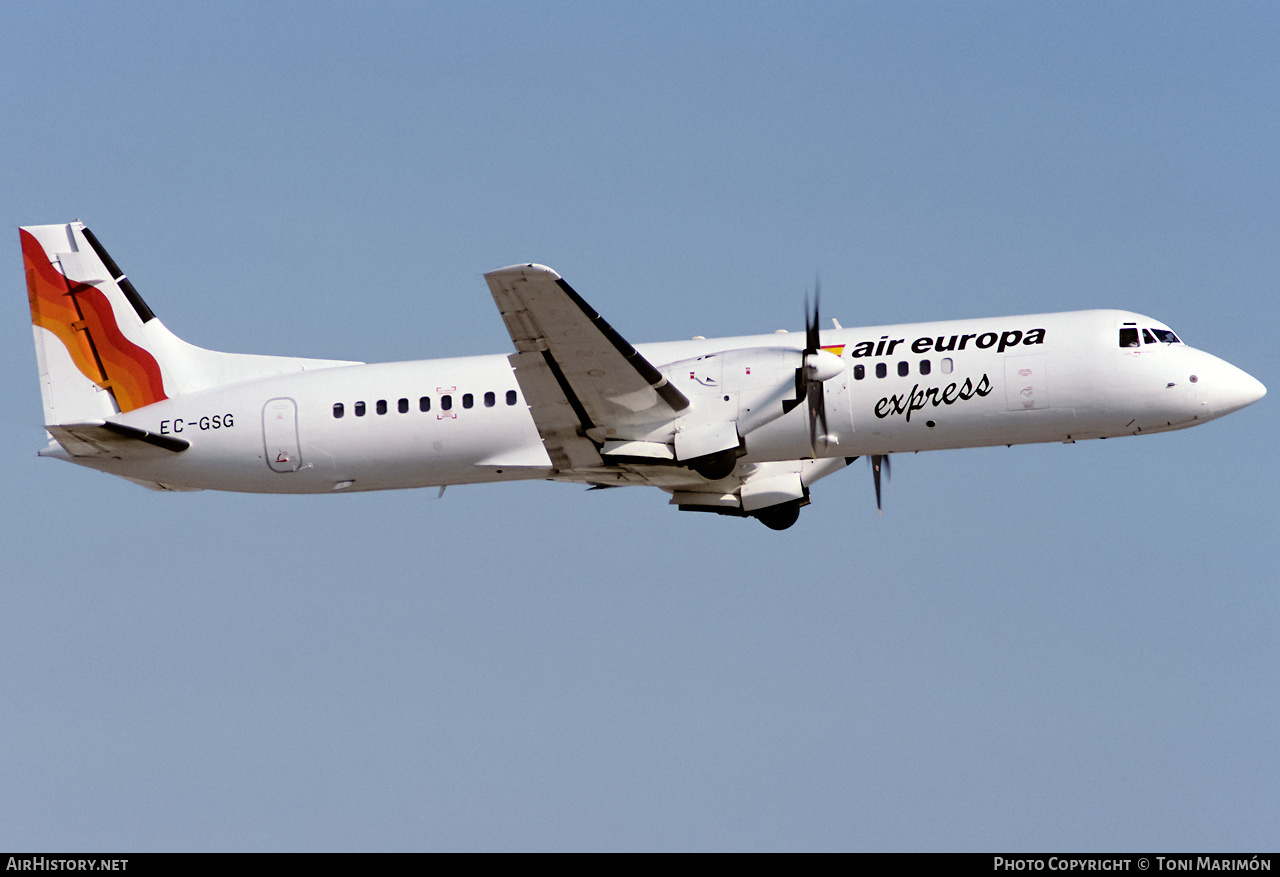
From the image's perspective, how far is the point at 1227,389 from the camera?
23.3 meters

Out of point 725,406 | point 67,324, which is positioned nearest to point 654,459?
point 725,406

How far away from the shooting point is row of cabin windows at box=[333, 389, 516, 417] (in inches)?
976

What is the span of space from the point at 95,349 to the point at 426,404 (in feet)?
22.8

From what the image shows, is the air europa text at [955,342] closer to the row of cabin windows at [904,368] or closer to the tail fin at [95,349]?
the row of cabin windows at [904,368]

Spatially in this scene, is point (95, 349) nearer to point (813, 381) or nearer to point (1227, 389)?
point (813, 381)

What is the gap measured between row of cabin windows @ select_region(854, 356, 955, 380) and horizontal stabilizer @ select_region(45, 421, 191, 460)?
467 inches

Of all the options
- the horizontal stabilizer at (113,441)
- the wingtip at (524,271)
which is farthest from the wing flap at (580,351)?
the horizontal stabilizer at (113,441)

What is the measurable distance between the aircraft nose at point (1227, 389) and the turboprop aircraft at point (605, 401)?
0.02m

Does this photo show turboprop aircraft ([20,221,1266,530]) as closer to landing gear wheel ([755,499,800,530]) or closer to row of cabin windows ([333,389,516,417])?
row of cabin windows ([333,389,516,417])

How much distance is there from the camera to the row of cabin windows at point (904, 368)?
2355cm

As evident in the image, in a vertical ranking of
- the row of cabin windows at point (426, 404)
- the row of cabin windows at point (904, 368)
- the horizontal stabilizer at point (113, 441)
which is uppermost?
the row of cabin windows at point (904, 368)

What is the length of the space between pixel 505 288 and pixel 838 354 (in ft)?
19.5

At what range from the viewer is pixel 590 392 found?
23203 millimetres
